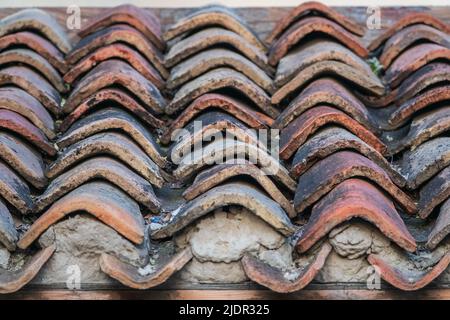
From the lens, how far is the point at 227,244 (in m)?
3.80

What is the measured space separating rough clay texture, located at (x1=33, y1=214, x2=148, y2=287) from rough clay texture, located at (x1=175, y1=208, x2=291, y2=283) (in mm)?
195

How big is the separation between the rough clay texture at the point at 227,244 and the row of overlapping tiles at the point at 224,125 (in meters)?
0.05

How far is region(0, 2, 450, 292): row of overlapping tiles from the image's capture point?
12.4 ft

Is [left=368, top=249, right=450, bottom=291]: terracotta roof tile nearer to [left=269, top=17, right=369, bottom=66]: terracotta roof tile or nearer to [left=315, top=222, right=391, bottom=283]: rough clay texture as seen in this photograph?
[left=315, top=222, right=391, bottom=283]: rough clay texture

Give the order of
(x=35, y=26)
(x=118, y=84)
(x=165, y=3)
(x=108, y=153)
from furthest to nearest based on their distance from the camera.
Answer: (x=165, y=3) < (x=35, y=26) < (x=118, y=84) < (x=108, y=153)

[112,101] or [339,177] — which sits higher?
[112,101]

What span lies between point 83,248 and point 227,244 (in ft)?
1.69

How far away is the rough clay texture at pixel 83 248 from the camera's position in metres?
3.79

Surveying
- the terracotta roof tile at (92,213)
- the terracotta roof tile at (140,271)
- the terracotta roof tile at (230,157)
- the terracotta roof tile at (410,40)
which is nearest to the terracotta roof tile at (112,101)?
the terracotta roof tile at (230,157)

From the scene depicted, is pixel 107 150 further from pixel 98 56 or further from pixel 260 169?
pixel 98 56

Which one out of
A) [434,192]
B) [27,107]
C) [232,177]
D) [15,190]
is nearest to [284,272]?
[232,177]

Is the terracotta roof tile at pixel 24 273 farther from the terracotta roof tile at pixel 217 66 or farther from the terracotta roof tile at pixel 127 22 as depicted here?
the terracotta roof tile at pixel 127 22

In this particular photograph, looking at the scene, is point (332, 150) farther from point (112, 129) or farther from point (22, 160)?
point (22, 160)

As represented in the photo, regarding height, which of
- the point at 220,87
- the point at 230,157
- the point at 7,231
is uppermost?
the point at 220,87
